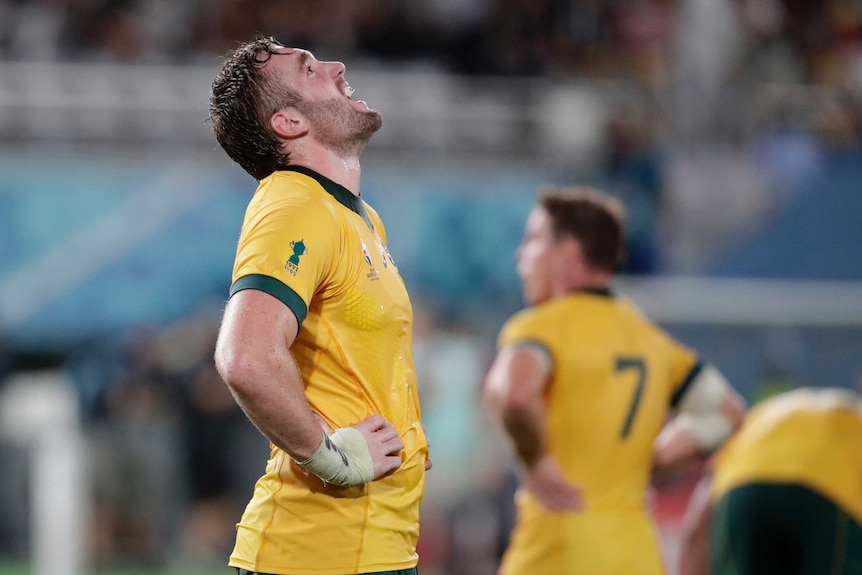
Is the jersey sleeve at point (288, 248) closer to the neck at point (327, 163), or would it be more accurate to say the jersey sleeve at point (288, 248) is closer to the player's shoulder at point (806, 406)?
the neck at point (327, 163)

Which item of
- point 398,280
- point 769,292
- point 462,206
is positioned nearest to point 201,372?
point 462,206

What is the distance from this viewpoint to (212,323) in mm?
10562

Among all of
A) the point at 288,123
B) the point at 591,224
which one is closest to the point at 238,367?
the point at 288,123

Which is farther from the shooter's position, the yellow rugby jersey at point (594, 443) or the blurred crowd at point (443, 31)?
the blurred crowd at point (443, 31)

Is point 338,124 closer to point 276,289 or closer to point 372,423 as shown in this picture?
point 276,289

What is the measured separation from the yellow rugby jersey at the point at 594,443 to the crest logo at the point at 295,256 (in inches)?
70.3

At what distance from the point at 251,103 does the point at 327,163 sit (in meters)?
0.24

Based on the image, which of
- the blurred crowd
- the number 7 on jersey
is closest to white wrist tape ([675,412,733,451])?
the number 7 on jersey

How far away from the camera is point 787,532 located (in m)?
3.35

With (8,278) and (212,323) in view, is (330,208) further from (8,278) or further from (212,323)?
(8,278)

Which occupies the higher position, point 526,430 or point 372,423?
point 372,423

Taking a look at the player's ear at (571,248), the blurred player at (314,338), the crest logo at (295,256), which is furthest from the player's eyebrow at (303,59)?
the player's ear at (571,248)

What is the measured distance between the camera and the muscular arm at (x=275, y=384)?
2709mm

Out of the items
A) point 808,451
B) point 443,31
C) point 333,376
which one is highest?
point 443,31
